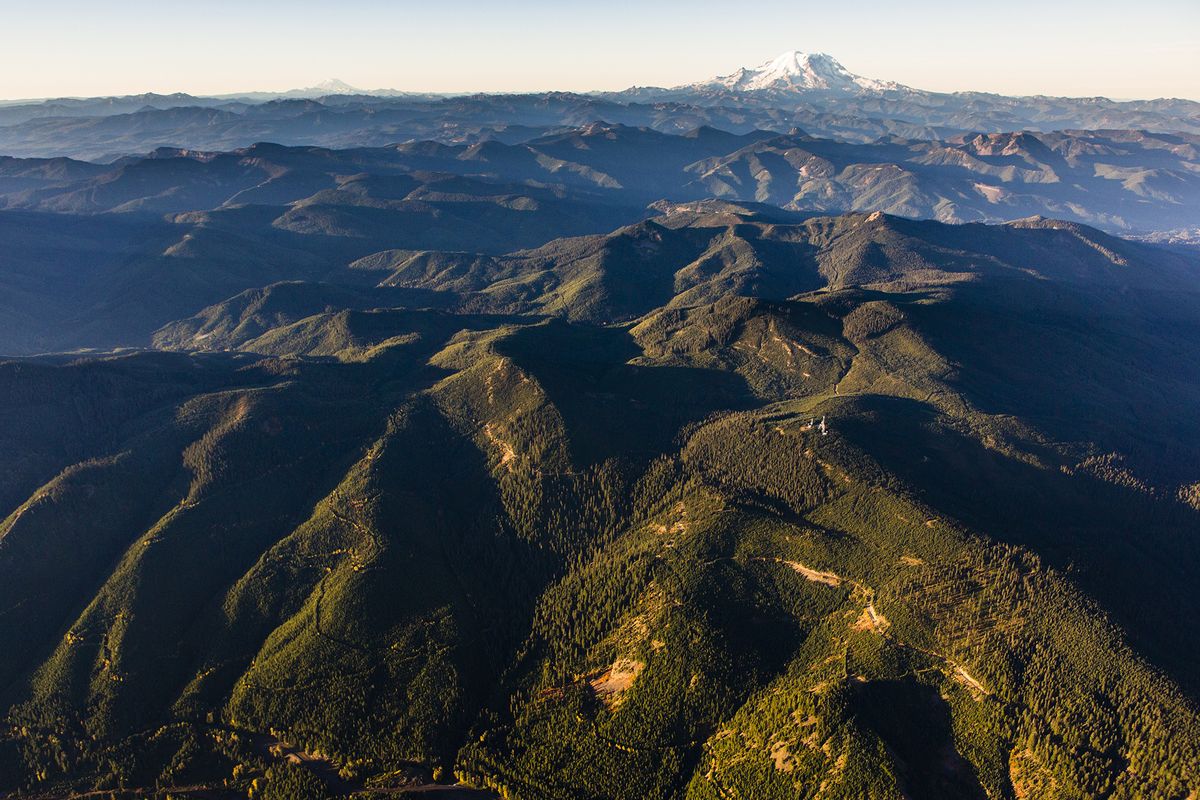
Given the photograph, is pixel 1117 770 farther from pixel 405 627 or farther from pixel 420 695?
pixel 405 627

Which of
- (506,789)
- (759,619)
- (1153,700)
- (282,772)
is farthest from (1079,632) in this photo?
(282,772)

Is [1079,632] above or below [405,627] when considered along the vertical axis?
above

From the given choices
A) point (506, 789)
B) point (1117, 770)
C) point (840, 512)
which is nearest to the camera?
point (1117, 770)

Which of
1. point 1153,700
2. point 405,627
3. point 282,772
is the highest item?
point 1153,700

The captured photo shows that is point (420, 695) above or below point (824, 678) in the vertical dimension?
below

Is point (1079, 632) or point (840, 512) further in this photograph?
point (840, 512)

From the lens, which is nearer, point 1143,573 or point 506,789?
point 506,789

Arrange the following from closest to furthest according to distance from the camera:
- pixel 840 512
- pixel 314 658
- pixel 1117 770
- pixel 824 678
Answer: pixel 1117 770 → pixel 824 678 → pixel 314 658 → pixel 840 512

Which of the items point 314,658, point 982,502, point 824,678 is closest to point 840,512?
point 982,502

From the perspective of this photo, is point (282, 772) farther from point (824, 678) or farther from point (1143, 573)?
point (1143, 573)
